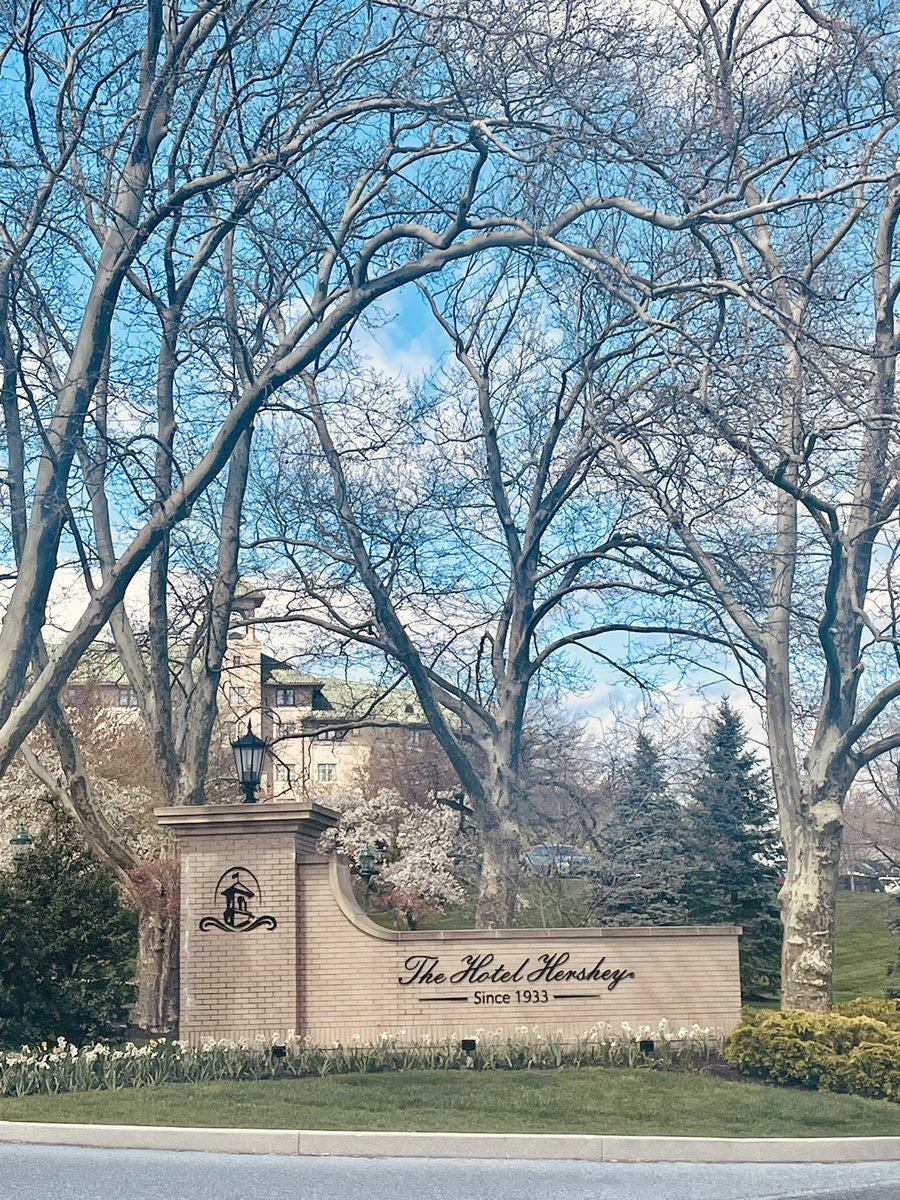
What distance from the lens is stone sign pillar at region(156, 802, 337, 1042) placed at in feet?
53.3

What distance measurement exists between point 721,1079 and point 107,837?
1196 cm

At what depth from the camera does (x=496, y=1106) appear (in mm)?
12805

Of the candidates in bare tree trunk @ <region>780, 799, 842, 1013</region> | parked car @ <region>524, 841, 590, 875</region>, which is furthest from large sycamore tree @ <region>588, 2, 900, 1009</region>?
parked car @ <region>524, 841, 590, 875</region>

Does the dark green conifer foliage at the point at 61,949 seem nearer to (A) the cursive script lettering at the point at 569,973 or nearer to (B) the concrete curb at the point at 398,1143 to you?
(A) the cursive script lettering at the point at 569,973

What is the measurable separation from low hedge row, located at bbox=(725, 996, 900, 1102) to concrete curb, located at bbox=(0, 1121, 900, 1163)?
12.2 ft

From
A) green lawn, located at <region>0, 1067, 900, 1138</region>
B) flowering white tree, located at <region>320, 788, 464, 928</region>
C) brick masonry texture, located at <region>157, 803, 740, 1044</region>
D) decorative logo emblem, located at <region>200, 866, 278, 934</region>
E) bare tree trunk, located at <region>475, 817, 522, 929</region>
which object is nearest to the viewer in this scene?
green lawn, located at <region>0, 1067, 900, 1138</region>

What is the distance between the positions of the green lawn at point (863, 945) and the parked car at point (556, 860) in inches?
269

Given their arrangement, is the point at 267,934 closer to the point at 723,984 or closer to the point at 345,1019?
the point at 345,1019

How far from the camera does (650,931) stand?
17.1 m

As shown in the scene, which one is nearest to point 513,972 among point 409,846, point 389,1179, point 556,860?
point 389,1179

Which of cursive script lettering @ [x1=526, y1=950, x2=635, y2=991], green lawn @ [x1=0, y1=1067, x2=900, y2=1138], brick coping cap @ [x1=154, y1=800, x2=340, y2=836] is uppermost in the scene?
brick coping cap @ [x1=154, y1=800, x2=340, y2=836]

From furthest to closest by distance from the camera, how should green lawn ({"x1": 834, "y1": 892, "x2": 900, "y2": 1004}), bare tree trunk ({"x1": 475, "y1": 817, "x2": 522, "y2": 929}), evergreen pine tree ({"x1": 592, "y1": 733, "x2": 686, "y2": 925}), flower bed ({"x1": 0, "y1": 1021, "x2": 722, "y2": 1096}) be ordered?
green lawn ({"x1": 834, "y1": 892, "x2": 900, "y2": 1004}) → evergreen pine tree ({"x1": 592, "y1": 733, "x2": 686, "y2": 925}) → bare tree trunk ({"x1": 475, "y1": 817, "x2": 522, "y2": 929}) → flower bed ({"x1": 0, "y1": 1021, "x2": 722, "y2": 1096})

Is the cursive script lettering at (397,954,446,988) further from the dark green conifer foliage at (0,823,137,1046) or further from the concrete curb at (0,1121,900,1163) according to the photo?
the concrete curb at (0,1121,900,1163)

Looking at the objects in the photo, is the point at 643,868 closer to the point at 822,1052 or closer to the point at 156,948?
the point at 156,948
